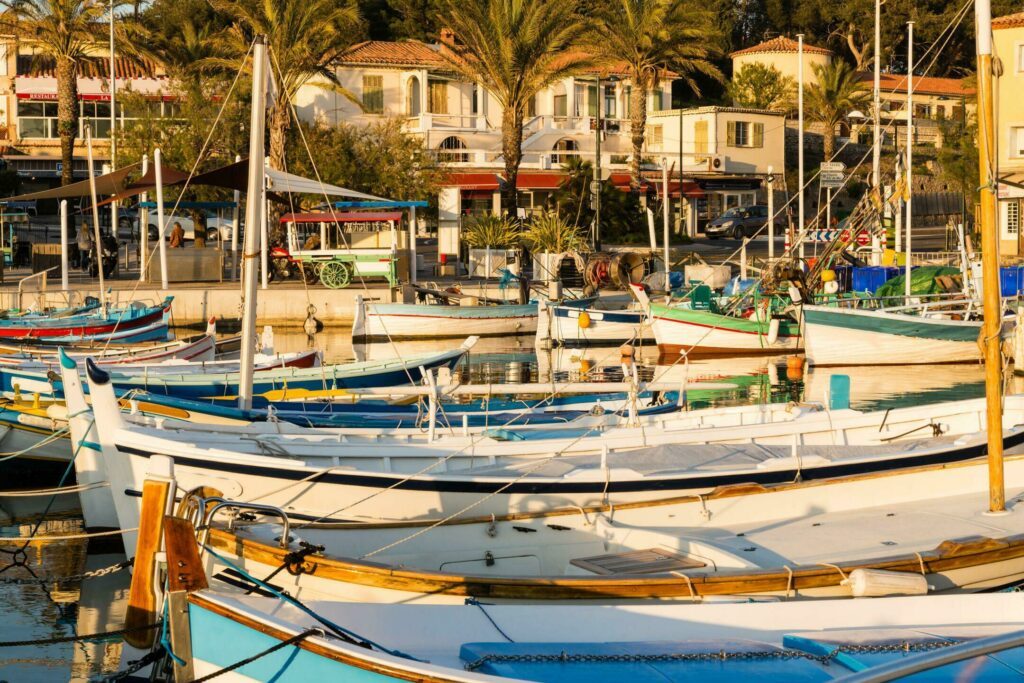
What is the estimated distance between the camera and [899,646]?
24.7 feet

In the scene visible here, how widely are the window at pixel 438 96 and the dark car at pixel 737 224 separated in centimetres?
1363

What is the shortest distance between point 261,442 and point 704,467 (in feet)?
14.5

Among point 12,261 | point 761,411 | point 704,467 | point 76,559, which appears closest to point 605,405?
point 761,411

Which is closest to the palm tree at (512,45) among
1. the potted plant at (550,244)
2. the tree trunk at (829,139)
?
the potted plant at (550,244)


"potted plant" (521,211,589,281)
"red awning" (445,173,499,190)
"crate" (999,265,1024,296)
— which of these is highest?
"red awning" (445,173,499,190)

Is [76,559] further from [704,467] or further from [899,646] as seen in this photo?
[899,646]

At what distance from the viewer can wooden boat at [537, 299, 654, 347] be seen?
105 ft

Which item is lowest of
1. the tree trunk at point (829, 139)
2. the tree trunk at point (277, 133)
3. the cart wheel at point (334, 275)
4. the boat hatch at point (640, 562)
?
the boat hatch at point (640, 562)

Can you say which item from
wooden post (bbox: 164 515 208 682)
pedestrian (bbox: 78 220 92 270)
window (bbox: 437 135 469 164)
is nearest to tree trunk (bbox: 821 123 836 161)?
window (bbox: 437 135 469 164)

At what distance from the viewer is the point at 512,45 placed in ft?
135

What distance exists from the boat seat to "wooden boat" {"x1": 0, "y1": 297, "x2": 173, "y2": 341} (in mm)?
20698

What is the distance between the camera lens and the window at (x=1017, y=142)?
4972 centimetres

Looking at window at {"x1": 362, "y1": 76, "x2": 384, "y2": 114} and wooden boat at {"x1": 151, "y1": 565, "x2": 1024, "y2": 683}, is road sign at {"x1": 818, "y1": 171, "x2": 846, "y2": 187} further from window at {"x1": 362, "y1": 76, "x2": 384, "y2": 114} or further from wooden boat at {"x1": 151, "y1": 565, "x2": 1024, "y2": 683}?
window at {"x1": 362, "y1": 76, "x2": 384, "y2": 114}

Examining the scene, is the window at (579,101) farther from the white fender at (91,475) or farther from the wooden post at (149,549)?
the wooden post at (149,549)
